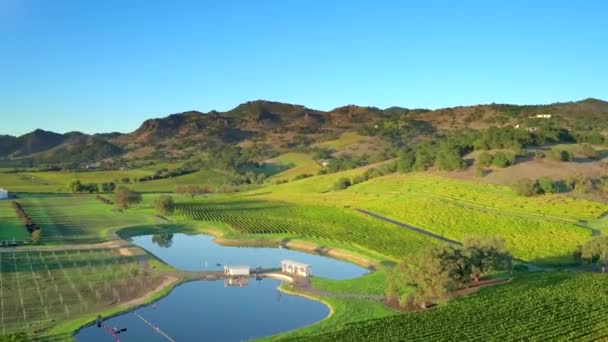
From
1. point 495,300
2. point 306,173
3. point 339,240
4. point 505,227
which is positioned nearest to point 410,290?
point 495,300

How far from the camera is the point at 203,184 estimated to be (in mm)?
194875

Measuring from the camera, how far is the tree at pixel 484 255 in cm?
6283

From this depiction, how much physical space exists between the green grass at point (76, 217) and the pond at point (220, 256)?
893cm

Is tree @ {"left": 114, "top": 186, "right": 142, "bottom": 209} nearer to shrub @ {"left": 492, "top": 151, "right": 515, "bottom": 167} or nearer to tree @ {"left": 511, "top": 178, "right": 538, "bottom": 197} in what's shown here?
tree @ {"left": 511, "top": 178, "right": 538, "bottom": 197}

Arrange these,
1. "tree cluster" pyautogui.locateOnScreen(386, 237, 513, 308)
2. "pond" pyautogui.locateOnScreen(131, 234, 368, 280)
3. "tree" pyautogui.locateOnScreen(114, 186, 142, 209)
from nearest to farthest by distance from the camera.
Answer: "tree cluster" pyautogui.locateOnScreen(386, 237, 513, 308) → "pond" pyautogui.locateOnScreen(131, 234, 368, 280) → "tree" pyautogui.locateOnScreen(114, 186, 142, 209)

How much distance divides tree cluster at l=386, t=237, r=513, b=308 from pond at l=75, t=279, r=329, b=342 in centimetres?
856

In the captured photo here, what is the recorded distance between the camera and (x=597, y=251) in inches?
2808

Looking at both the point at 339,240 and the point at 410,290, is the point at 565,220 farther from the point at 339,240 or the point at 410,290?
the point at 410,290

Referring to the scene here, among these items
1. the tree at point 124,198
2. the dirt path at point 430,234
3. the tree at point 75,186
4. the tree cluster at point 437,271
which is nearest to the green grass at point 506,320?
the tree cluster at point 437,271

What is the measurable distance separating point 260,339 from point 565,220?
67143mm


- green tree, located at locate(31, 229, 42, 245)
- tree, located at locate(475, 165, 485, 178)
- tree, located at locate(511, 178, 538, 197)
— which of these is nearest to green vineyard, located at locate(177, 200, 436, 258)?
tree, located at locate(511, 178, 538, 197)

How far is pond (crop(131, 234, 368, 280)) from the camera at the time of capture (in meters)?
79.6

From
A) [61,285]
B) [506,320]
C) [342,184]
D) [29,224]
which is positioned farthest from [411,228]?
[29,224]

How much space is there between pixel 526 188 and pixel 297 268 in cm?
5883
